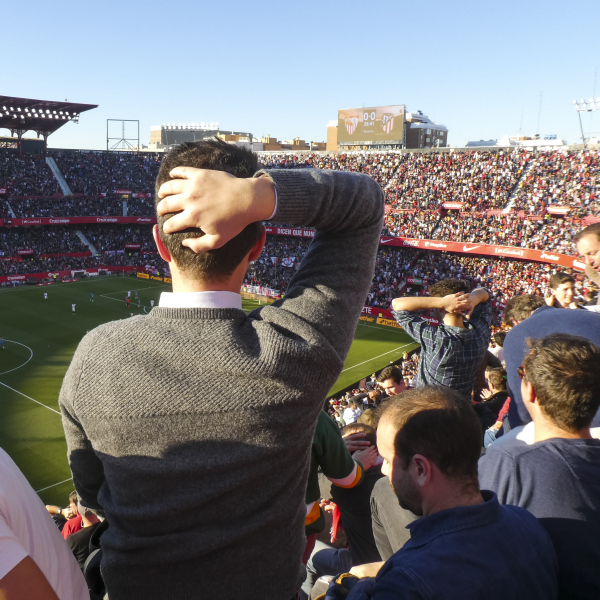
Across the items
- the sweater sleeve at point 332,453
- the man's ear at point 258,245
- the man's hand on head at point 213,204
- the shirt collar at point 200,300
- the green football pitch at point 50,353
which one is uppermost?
the man's hand on head at point 213,204

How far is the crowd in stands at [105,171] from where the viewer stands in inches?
2410

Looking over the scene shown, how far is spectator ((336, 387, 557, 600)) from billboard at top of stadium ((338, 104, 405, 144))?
59.6 m

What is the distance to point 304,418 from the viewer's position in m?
1.64

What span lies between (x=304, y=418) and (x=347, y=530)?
3.03 m

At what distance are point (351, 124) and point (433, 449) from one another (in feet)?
207

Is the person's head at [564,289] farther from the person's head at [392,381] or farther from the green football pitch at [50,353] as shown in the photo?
the green football pitch at [50,353]


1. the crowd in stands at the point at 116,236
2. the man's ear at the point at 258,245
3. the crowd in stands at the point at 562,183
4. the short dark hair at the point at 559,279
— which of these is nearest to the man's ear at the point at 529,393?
the man's ear at the point at 258,245

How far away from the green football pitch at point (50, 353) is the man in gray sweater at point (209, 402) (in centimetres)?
1695

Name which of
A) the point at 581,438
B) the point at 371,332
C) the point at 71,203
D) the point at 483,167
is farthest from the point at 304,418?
the point at 71,203

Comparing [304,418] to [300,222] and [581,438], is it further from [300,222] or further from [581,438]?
[581,438]

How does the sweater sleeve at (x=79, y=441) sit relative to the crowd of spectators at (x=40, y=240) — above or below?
above

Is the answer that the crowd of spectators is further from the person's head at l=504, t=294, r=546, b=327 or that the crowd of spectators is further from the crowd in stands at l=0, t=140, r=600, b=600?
the crowd in stands at l=0, t=140, r=600, b=600

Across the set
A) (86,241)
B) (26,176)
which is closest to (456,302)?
(86,241)

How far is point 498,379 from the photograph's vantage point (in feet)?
23.3
